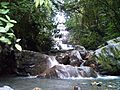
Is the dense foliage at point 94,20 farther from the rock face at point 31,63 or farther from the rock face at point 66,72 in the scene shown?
the rock face at point 66,72

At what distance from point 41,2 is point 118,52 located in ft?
44.9

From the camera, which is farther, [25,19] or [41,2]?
[25,19]

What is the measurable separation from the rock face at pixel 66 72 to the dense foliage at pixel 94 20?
737 cm

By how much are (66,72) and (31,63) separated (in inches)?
81.1

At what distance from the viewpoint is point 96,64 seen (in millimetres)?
15062

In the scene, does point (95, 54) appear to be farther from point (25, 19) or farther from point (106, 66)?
point (25, 19)

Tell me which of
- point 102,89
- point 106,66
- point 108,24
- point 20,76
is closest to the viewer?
point 102,89

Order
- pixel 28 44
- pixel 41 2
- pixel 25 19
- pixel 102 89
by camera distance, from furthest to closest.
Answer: pixel 28 44, pixel 25 19, pixel 102 89, pixel 41 2

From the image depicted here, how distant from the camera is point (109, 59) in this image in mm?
14859

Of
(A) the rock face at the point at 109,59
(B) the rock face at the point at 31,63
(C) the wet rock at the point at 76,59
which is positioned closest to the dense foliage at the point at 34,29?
(B) the rock face at the point at 31,63

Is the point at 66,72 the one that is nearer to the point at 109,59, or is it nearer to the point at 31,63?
the point at 31,63

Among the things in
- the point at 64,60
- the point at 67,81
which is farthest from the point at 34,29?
the point at 67,81

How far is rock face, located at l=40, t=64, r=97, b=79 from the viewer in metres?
13.2

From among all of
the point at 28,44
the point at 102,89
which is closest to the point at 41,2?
the point at 102,89
